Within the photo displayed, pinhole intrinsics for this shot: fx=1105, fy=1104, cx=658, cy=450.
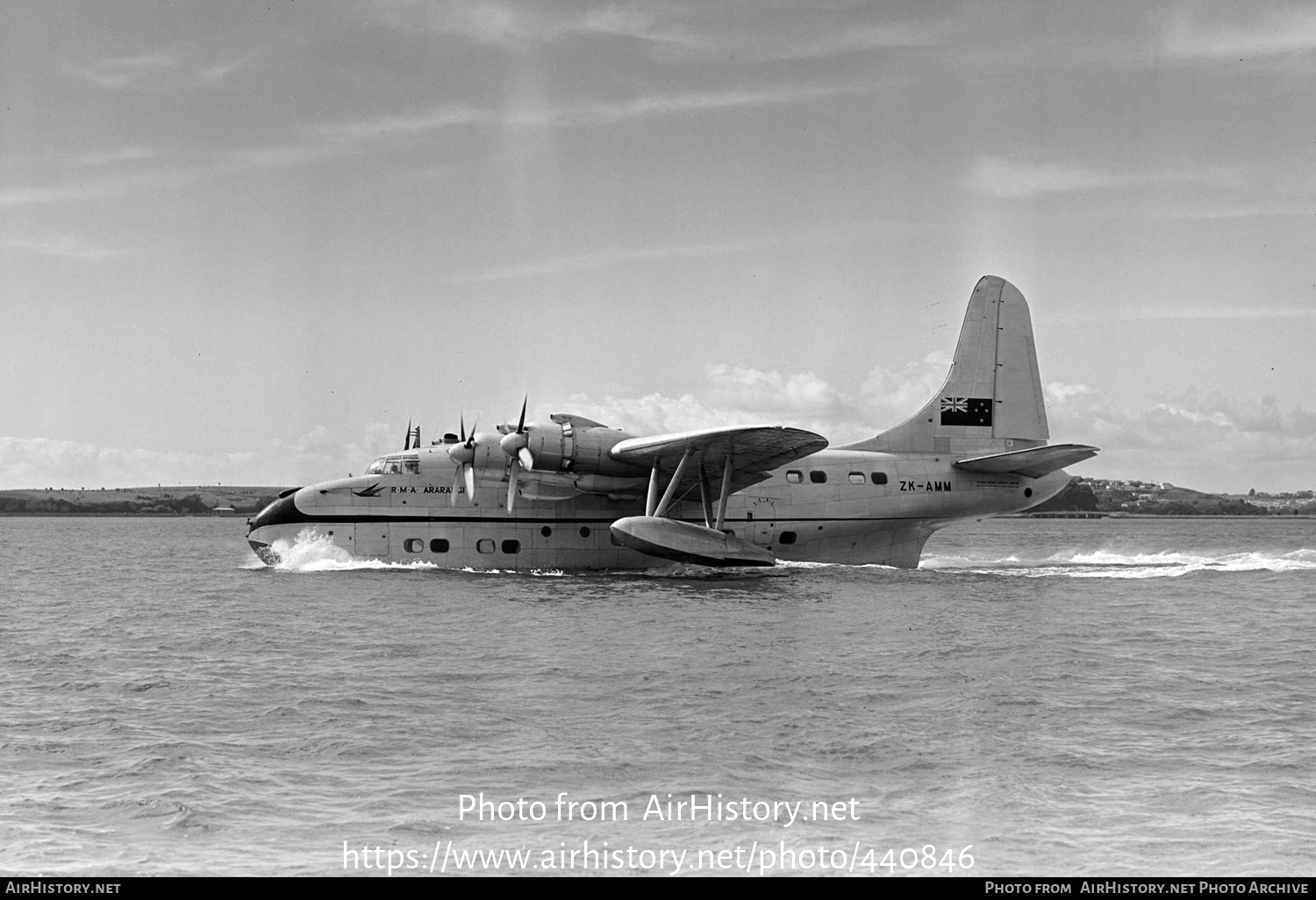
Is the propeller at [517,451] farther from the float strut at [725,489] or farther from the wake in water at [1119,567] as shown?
the wake in water at [1119,567]

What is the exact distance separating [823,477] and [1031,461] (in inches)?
218

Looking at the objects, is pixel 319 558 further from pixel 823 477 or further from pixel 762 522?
pixel 823 477

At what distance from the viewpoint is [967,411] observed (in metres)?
31.7

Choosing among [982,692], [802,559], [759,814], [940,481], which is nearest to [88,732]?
[759,814]

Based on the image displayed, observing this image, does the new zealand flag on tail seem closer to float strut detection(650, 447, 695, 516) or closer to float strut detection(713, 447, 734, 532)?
float strut detection(713, 447, 734, 532)

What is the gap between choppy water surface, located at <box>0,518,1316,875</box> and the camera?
7.03m

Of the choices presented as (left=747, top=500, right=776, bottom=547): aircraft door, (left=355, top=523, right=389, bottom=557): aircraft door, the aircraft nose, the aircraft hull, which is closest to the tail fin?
the aircraft hull

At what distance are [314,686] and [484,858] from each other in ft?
21.7

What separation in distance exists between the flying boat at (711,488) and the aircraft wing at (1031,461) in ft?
0.20

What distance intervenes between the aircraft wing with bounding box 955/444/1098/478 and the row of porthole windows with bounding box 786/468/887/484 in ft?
7.87

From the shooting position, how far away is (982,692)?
12203 millimetres

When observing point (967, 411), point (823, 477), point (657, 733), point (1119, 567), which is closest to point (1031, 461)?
point (967, 411)
